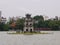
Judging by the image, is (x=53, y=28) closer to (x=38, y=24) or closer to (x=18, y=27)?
(x=38, y=24)

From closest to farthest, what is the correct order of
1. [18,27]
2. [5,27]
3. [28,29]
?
[28,29]
[18,27]
[5,27]

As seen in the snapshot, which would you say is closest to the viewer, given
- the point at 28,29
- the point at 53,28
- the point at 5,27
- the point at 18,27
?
the point at 28,29

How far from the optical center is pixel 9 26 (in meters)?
66.7

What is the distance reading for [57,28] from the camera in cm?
7031

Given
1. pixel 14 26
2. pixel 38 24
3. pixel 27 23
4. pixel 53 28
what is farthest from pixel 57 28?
pixel 27 23

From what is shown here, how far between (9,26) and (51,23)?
42.9 feet

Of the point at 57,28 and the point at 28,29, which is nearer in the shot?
the point at 28,29

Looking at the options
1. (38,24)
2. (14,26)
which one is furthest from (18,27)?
(38,24)

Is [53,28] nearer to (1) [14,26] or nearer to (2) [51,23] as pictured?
(2) [51,23]

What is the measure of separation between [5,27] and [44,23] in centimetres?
1292

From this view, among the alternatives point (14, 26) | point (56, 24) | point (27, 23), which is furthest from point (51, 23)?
point (27, 23)

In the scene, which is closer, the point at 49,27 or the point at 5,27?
the point at 5,27

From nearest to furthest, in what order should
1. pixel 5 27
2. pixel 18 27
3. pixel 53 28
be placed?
pixel 18 27
pixel 5 27
pixel 53 28

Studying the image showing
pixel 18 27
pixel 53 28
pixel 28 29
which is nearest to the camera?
pixel 28 29
